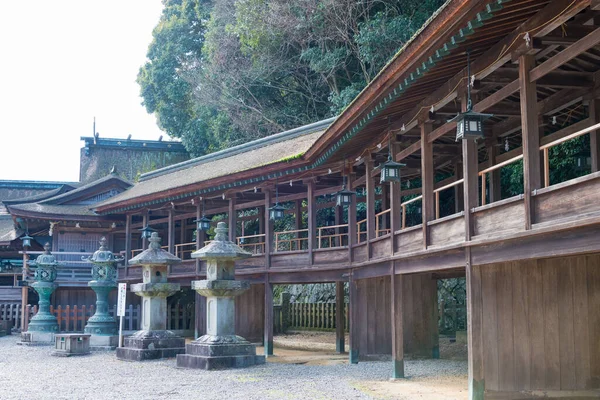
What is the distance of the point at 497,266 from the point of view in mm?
11734

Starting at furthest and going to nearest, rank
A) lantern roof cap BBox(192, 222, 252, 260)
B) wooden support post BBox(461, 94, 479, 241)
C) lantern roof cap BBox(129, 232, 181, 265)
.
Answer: lantern roof cap BBox(129, 232, 181, 265)
lantern roof cap BBox(192, 222, 252, 260)
wooden support post BBox(461, 94, 479, 241)

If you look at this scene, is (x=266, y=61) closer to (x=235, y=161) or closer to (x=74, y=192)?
(x=235, y=161)

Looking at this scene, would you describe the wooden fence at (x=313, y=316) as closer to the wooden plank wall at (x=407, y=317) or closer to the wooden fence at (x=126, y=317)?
the wooden fence at (x=126, y=317)

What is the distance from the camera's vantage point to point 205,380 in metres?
14.9

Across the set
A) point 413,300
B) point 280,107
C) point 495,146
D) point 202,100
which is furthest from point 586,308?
point 202,100

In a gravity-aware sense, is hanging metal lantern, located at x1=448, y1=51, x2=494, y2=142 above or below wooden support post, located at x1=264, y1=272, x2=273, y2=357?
above

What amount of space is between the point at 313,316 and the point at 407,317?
12.4 m

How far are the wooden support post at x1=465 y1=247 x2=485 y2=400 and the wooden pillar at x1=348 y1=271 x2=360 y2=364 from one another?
7377 millimetres

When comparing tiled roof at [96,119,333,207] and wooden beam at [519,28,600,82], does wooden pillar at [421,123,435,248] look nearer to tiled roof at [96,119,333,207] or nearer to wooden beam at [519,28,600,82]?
wooden beam at [519,28,600,82]

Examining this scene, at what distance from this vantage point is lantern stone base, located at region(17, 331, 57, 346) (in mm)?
24719

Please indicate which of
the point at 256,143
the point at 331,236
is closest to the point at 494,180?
the point at 331,236

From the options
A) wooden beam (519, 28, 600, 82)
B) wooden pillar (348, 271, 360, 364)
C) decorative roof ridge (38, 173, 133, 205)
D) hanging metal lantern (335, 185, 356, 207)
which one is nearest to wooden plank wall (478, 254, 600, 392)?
wooden beam (519, 28, 600, 82)

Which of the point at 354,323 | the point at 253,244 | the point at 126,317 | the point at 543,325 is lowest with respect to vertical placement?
the point at 126,317

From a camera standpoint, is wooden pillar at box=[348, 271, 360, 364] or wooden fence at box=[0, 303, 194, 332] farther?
wooden fence at box=[0, 303, 194, 332]
